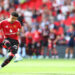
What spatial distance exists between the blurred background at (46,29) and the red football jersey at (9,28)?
7.25m

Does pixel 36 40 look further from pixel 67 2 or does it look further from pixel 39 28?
pixel 67 2

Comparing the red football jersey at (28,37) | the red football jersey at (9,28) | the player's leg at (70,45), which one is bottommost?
the player's leg at (70,45)

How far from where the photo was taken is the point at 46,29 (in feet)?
67.8

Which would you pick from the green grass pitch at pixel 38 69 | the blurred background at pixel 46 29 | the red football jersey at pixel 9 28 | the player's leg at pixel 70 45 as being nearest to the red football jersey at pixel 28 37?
the blurred background at pixel 46 29

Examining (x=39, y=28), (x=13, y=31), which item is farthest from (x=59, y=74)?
(x=39, y=28)

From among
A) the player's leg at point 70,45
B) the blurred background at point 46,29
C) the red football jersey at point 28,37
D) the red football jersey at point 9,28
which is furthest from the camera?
the red football jersey at point 28,37

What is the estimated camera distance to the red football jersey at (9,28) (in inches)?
475

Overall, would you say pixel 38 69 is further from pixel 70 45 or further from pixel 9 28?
pixel 70 45

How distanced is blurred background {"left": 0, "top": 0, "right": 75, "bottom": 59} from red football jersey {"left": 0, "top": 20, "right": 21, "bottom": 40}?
7254mm

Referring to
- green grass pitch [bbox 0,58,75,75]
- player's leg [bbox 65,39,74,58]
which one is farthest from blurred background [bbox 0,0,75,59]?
green grass pitch [bbox 0,58,75,75]

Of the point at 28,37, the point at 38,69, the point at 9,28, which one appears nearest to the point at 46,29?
the point at 28,37

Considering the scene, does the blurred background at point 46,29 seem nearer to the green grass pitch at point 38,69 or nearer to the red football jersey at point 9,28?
the green grass pitch at point 38,69

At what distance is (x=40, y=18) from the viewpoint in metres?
22.8

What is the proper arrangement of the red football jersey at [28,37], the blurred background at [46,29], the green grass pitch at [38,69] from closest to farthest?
the green grass pitch at [38,69]
the blurred background at [46,29]
the red football jersey at [28,37]
